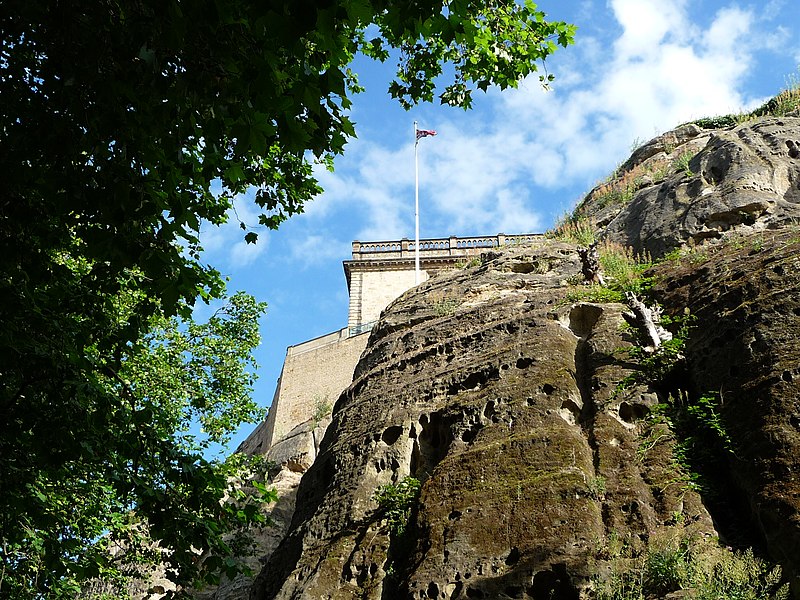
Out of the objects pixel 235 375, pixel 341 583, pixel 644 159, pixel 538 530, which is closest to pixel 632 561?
pixel 538 530

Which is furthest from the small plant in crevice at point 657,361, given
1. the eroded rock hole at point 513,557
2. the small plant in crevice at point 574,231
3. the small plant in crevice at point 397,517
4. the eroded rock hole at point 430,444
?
the small plant in crevice at point 574,231

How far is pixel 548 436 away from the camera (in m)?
8.29

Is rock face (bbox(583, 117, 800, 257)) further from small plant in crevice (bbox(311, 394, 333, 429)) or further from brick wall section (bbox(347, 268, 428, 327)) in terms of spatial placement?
brick wall section (bbox(347, 268, 428, 327))

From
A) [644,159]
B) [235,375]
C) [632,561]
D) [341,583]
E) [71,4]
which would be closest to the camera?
[71,4]

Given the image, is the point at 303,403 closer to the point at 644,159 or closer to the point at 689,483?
the point at 644,159

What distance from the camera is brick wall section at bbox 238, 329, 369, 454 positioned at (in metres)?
31.4

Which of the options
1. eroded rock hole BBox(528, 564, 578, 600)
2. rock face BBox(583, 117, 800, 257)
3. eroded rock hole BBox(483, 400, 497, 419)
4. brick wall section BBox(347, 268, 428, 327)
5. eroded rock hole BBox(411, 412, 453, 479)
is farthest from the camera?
brick wall section BBox(347, 268, 428, 327)

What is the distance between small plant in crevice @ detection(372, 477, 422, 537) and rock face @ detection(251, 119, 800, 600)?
0.09 m

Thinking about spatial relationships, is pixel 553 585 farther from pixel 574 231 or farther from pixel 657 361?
pixel 574 231

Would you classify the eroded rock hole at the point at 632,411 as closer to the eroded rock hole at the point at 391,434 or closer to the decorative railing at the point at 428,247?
the eroded rock hole at the point at 391,434

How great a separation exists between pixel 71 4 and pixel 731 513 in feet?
22.8

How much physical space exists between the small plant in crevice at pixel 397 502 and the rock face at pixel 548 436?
0.09 m

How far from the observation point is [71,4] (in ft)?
19.3

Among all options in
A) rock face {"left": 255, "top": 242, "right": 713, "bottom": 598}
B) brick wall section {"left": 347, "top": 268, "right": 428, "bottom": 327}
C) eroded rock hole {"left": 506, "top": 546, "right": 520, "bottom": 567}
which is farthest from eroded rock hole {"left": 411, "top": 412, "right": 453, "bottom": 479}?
brick wall section {"left": 347, "top": 268, "right": 428, "bottom": 327}
